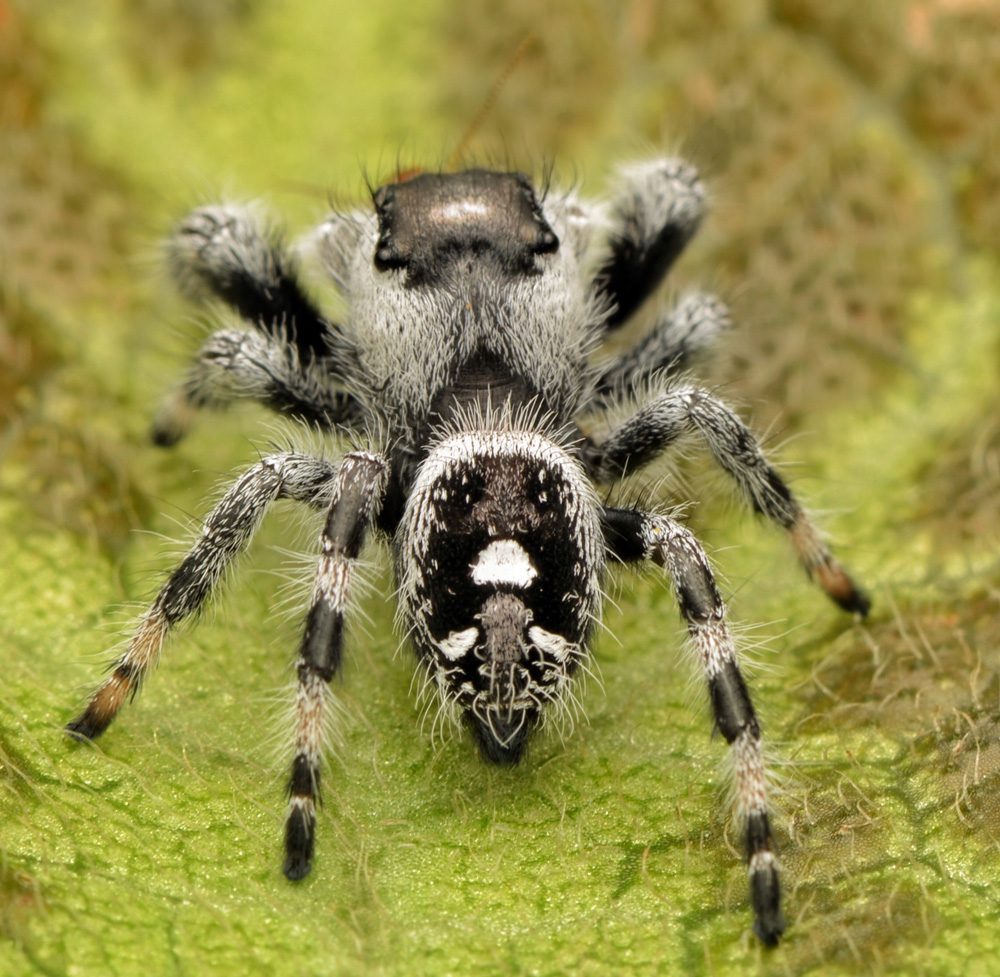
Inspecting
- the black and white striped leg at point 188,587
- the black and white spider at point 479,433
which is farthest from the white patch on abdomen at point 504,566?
the black and white striped leg at point 188,587

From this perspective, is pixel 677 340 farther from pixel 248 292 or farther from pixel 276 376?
pixel 248 292

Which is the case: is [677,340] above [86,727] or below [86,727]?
above

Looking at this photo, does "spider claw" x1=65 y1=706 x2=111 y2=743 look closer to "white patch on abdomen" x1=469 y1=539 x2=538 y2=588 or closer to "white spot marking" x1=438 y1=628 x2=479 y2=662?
"white spot marking" x1=438 y1=628 x2=479 y2=662

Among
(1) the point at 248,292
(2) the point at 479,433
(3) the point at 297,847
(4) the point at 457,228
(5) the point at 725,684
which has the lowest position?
(3) the point at 297,847

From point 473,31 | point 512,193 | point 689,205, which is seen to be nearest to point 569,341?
point 512,193

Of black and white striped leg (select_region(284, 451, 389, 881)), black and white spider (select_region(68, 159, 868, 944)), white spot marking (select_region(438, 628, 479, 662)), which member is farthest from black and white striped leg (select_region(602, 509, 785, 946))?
black and white striped leg (select_region(284, 451, 389, 881))

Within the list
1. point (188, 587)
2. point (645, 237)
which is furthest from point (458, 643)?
point (645, 237)

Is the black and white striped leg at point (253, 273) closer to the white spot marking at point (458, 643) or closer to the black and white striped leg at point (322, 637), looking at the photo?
the black and white striped leg at point (322, 637)
